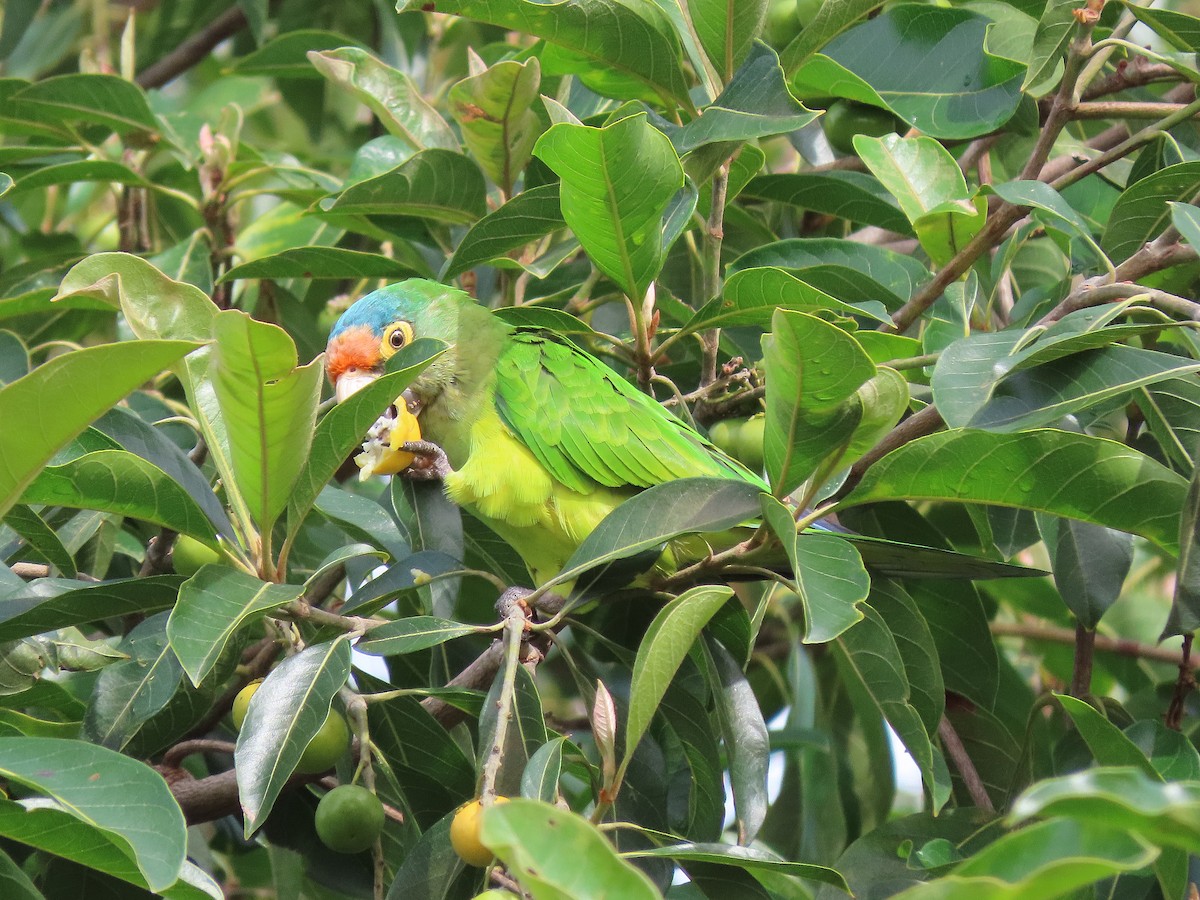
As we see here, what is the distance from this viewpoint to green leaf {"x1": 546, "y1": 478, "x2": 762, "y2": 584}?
1479mm

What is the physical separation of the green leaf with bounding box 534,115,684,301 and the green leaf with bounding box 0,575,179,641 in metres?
0.83

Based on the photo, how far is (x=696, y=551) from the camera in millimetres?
2191

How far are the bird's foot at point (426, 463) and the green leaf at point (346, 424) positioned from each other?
57 cm

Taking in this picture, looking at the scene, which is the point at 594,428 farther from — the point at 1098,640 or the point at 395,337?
the point at 1098,640

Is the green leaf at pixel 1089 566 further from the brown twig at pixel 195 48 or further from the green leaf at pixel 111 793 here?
the brown twig at pixel 195 48

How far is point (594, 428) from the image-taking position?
2.24m

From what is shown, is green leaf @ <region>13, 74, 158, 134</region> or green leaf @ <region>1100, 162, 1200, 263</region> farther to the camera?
green leaf @ <region>13, 74, 158, 134</region>

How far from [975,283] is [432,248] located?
1198mm

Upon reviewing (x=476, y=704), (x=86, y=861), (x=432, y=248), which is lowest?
(x=476, y=704)

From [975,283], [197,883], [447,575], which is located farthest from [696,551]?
[197,883]

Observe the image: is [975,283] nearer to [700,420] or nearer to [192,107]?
[700,420]

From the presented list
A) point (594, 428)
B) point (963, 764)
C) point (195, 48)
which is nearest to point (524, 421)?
point (594, 428)

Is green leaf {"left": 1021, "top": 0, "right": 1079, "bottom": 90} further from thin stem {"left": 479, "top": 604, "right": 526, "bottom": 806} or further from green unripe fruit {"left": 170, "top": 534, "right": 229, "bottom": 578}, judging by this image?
green unripe fruit {"left": 170, "top": 534, "right": 229, "bottom": 578}

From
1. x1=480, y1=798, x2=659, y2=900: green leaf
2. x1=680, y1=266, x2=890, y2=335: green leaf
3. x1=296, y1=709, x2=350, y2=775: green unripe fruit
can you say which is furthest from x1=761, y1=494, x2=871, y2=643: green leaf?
x1=296, y1=709, x2=350, y2=775: green unripe fruit
